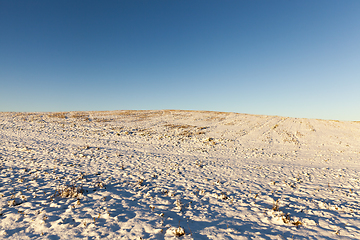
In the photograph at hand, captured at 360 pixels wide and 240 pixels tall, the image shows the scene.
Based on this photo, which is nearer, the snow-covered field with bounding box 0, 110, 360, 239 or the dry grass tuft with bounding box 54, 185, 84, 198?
the snow-covered field with bounding box 0, 110, 360, 239

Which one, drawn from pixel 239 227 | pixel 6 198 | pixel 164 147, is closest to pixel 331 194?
pixel 239 227

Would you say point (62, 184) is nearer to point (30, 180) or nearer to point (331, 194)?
point (30, 180)

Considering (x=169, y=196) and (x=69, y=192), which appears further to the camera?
(x=169, y=196)

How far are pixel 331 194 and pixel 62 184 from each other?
55.2 feet

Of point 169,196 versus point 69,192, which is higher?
point 69,192

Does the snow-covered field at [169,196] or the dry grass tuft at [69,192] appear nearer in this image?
the snow-covered field at [169,196]

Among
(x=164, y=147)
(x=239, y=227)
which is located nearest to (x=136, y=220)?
(x=239, y=227)

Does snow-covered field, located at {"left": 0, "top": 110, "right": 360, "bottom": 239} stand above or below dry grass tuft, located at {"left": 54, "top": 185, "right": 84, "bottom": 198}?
below

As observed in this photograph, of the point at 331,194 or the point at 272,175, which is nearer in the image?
the point at 331,194

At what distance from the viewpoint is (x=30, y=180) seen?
10.3 meters

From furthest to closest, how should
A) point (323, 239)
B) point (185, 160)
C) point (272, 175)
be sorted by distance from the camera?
point (185, 160) → point (272, 175) → point (323, 239)

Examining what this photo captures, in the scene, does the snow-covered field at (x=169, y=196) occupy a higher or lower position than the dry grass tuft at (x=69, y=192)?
lower

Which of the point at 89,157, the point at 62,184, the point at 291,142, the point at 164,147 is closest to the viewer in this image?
the point at 62,184

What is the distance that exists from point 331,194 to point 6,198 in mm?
18295
